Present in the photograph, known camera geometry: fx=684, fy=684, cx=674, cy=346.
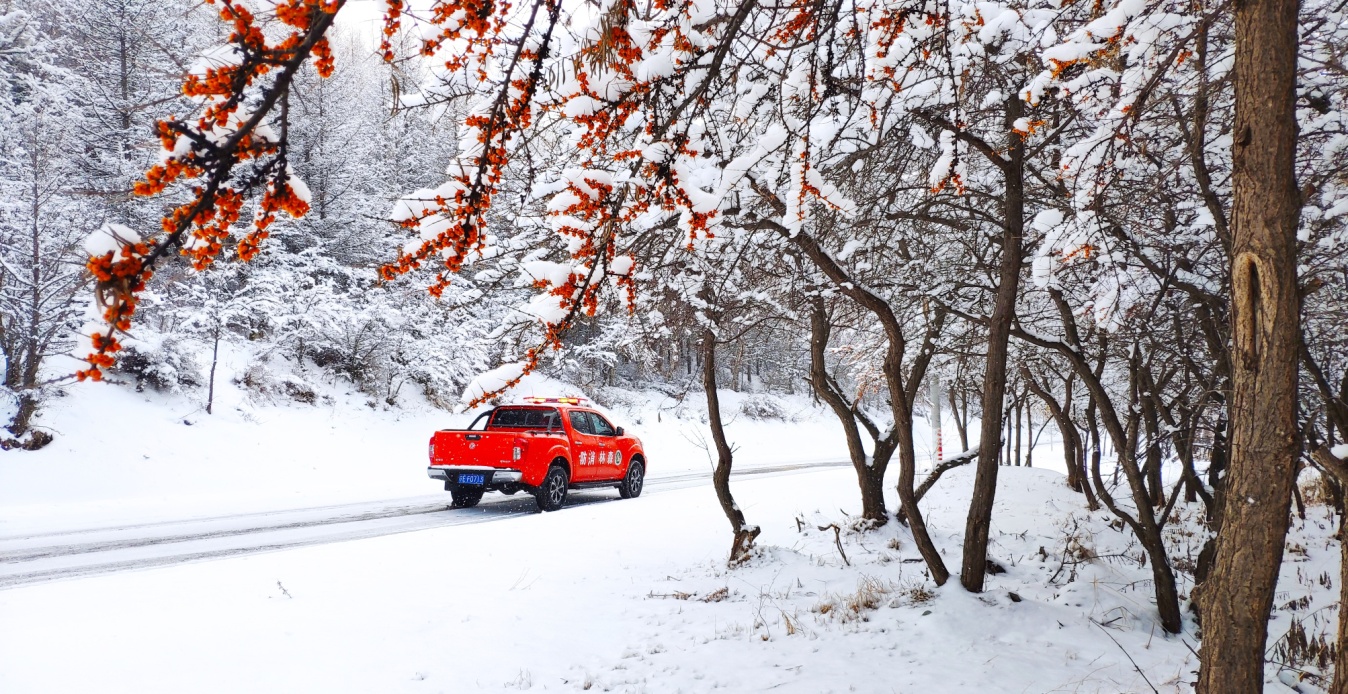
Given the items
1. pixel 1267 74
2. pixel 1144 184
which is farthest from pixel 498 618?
pixel 1144 184

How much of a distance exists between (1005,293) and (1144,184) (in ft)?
4.54

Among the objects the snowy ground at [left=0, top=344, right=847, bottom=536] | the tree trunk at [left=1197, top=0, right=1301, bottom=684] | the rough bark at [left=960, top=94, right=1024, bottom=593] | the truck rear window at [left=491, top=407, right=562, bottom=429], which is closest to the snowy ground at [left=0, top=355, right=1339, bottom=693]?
the snowy ground at [left=0, top=344, right=847, bottom=536]

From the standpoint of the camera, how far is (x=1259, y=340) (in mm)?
2307

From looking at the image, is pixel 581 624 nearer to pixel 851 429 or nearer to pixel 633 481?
pixel 851 429

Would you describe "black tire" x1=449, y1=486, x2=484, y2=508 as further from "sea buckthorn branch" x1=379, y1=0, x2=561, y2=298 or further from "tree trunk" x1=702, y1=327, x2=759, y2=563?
"sea buckthorn branch" x1=379, y1=0, x2=561, y2=298

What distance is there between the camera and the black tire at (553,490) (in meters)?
11.3

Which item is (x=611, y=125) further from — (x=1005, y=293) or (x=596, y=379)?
(x=596, y=379)

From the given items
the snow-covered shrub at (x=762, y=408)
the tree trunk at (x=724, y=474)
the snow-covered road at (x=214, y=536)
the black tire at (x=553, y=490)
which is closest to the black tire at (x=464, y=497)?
the snow-covered road at (x=214, y=536)

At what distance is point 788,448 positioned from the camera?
102ft

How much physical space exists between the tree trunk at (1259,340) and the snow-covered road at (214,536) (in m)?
8.73

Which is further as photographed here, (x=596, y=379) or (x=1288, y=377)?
(x=596, y=379)

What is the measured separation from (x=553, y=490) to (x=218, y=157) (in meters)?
10.7

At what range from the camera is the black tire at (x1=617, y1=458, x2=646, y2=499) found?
13.9 meters

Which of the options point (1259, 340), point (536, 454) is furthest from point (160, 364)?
point (1259, 340)
